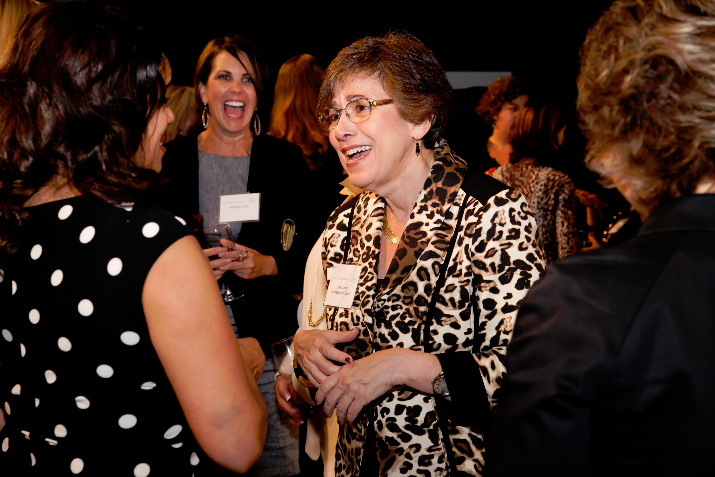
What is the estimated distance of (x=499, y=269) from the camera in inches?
57.3

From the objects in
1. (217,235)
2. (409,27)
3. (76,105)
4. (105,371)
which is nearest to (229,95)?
(217,235)

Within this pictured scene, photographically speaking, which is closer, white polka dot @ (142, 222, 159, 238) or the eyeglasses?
white polka dot @ (142, 222, 159, 238)

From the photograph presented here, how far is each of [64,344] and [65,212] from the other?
10.4 inches

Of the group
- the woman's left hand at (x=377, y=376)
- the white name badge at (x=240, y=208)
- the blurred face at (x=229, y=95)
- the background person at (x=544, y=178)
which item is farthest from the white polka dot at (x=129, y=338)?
the background person at (x=544, y=178)

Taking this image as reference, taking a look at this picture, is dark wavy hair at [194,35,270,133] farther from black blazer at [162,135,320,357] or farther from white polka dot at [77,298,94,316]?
white polka dot at [77,298,94,316]

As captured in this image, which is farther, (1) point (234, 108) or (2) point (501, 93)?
(2) point (501, 93)

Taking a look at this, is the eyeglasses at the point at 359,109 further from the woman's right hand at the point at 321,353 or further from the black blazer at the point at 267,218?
the black blazer at the point at 267,218

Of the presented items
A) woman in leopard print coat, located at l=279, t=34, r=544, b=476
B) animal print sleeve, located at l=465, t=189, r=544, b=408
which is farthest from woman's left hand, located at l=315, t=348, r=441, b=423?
animal print sleeve, located at l=465, t=189, r=544, b=408

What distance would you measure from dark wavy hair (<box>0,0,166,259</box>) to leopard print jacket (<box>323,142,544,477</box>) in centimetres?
80

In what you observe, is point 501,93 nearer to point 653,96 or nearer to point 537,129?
point 537,129

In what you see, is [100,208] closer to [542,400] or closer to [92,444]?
[92,444]

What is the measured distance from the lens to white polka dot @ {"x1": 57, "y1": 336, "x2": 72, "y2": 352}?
3.46 ft

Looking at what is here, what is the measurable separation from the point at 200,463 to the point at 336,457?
69cm

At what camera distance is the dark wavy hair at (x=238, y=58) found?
A: 277 centimetres
